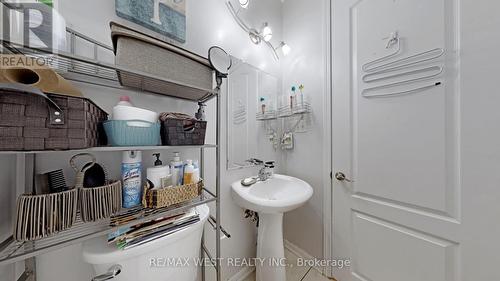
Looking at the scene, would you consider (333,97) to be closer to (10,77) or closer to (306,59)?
(306,59)

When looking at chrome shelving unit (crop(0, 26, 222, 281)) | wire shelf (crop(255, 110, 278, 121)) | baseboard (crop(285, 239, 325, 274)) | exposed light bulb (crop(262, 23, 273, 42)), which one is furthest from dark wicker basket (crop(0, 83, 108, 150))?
baseboard (crop(285, 239, 325, 274))

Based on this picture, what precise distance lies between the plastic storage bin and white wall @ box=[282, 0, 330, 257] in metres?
1.21

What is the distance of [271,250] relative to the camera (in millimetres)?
1137

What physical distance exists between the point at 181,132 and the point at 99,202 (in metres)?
0.36

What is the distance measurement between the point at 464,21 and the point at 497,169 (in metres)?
0.68

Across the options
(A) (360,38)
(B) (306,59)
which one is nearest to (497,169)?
(A) (360,38)

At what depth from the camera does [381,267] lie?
1.06 m

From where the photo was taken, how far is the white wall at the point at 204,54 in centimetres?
67

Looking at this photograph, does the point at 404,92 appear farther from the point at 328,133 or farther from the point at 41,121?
the point at 41,121

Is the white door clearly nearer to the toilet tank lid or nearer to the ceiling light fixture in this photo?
the ceiling light fixture

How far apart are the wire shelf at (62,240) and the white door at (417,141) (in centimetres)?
121

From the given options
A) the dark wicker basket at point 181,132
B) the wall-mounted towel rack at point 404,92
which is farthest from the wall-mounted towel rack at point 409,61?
the dark wicker basket at point 181,132

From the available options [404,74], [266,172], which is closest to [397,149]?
[404,74]

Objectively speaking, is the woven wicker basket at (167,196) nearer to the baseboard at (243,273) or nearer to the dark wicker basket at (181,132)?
the dark wicker basket at (181,132)
